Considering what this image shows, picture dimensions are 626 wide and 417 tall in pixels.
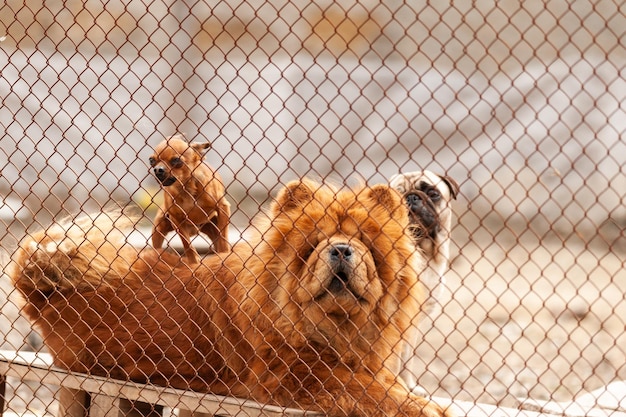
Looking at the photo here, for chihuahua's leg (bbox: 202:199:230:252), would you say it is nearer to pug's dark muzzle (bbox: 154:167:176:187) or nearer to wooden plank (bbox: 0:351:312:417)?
pug's dark muzzle (bbox: 154:167:176:187)

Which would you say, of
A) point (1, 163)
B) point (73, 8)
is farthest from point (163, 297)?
point (73, 8)

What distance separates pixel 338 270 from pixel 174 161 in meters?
1.15

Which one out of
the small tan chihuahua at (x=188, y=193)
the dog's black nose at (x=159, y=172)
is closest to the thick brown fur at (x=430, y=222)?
the small tan chihuahua at (x=188, y=193)

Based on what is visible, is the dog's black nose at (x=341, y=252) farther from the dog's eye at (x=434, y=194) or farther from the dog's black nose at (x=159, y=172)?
the dog's eye at (x=434, y=194)

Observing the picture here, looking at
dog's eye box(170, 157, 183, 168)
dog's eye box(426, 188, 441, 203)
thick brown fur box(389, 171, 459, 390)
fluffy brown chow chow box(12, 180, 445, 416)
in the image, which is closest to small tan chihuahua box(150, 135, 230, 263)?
dog's eye box(170, 157, 183, 168)

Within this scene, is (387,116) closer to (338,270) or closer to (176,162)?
(176,162)

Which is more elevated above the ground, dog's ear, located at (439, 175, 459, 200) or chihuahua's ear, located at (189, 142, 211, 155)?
dog's ear, located at (439, 175, 459, 200)

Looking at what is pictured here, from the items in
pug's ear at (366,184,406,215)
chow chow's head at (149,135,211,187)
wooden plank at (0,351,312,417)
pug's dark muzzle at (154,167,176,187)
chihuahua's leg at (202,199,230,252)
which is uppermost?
pug's ear at (366,184,406,215)

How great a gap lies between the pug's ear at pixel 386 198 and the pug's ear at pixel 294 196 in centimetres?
31

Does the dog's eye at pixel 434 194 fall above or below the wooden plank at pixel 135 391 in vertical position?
above

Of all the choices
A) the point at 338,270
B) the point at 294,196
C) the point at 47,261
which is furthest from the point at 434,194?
the point at 47,261

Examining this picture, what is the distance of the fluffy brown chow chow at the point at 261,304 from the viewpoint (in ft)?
13.5

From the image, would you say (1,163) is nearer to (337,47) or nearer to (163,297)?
(337,47)

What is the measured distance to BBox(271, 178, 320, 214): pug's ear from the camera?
4.31 meters
